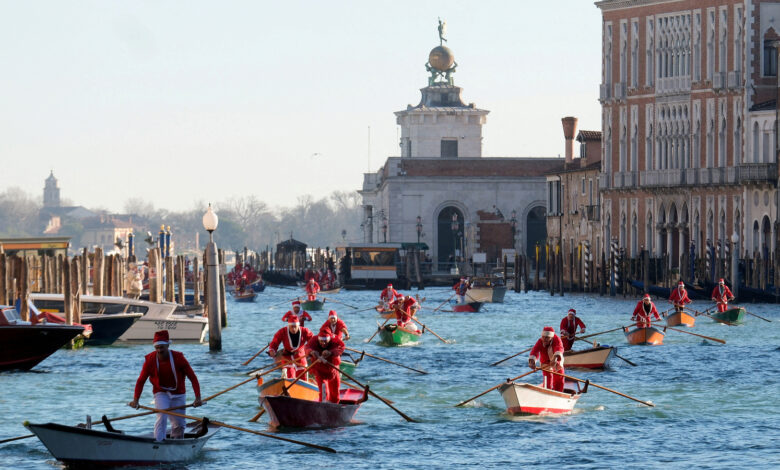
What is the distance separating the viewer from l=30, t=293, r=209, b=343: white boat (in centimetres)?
4169

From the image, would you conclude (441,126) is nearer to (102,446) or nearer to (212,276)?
(212,276)

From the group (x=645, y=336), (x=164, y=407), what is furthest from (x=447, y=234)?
(x=164, y=407)

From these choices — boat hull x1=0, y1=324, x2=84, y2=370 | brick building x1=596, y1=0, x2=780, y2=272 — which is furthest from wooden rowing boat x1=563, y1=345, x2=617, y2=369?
brick building x1=596, y1=0, x2=780, y2=272

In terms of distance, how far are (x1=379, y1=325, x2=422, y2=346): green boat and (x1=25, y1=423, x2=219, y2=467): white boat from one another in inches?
908

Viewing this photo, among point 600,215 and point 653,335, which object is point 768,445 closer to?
point 653,335

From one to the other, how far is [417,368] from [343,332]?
333 inches

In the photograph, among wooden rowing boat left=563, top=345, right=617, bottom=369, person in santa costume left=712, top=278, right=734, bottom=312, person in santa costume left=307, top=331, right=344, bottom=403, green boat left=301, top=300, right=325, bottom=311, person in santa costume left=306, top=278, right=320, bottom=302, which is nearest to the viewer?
person in santa costume left=307, top=331, right=344, bottom=403

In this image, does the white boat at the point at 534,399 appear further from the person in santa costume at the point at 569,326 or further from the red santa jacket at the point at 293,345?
the person in santa costume at the point at 569,326

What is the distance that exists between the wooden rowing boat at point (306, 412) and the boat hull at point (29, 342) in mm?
9061

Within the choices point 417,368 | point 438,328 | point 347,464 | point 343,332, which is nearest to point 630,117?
point 438,328

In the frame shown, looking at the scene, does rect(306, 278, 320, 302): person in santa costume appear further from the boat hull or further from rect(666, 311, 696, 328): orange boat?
the boat hull

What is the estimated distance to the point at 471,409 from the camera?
29.7 metres

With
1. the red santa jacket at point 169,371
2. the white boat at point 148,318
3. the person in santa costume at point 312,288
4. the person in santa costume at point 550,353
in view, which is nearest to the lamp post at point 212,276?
the white boat at point 148,318

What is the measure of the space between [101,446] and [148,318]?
2205 centimetres
